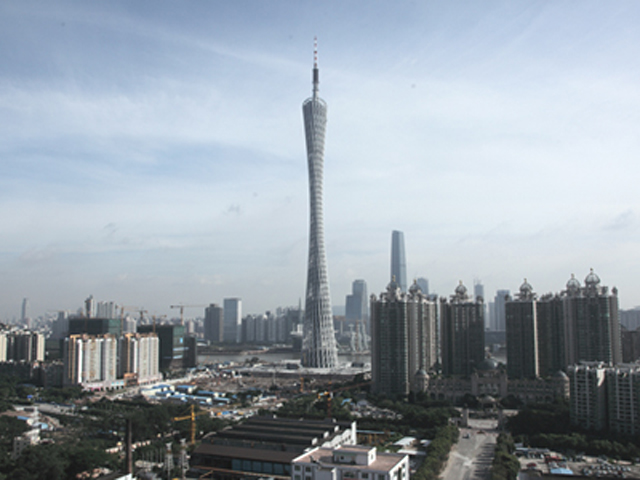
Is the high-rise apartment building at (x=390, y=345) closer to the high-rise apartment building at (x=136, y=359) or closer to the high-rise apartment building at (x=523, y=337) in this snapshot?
the high-rise apartment building at (x=523, y=337)

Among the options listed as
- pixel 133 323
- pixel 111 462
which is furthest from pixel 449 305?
pixel 133 323

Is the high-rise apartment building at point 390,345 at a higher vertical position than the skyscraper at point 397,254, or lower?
lower

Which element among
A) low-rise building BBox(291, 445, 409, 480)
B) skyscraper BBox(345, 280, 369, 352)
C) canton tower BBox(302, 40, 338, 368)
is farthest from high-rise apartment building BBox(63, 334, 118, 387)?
skyscraper BBox(345, 280, 369, 352)

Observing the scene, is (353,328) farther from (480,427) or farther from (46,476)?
(46,476)

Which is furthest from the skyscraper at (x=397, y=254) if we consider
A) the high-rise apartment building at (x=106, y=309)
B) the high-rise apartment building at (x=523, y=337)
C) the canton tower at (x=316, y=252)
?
the high-rise apartment building at (x=523, y=337)

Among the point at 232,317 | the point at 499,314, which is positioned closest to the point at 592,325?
the point at 499,314

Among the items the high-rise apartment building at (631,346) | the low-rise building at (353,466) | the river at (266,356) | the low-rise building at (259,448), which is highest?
the high-rise apartment building at (631,346)
